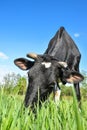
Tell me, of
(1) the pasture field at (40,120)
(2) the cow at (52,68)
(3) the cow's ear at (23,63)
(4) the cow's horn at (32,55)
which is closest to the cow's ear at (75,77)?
(2) the cow at (52,68)

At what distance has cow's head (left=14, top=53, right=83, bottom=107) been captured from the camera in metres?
5.21

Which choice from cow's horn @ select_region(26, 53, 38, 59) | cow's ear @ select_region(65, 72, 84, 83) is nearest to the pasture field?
cow's ear @ select_region(65, 72, 84, 83)

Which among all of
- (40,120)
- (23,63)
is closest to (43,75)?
(23,63)

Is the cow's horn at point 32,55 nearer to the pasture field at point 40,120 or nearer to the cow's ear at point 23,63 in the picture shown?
the cow's ear at point 23,63

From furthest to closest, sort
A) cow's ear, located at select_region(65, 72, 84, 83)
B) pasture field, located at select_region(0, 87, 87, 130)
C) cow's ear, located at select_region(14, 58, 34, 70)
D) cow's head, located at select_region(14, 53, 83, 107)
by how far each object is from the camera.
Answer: cow's ear, located at select_region(14, 58, 34, 70), cow's ear, located at select_region(65, 72, 84, 83), cow's head, located at select_region(14, 53, 83, 107), pasture field, located at select_region(0, 87, 87, 130)

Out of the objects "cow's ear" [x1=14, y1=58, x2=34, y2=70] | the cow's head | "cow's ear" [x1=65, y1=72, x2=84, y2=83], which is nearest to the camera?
the cow's head

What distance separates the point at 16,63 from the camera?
24.5 ft

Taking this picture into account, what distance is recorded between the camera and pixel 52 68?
20.8ft

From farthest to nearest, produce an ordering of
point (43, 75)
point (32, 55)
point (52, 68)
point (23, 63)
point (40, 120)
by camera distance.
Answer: point (23, 63), point (32, 55), point (52, 68), point (43, 75), point (40, 120)

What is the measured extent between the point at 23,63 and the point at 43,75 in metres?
1.74

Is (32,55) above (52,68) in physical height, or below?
above

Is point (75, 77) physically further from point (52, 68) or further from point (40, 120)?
point (40, 120)

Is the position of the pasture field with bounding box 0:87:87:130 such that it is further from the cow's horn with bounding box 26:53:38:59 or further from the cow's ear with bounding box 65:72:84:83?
the cow's horn with bounding box 26:53:38:59

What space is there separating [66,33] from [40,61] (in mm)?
3383
